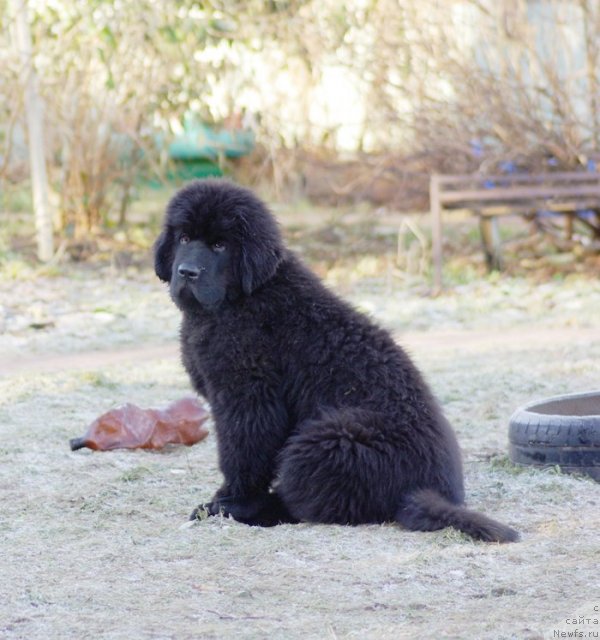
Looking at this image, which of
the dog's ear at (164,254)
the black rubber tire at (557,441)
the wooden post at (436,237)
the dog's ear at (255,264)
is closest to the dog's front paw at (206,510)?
the dog's ear at (255,264)

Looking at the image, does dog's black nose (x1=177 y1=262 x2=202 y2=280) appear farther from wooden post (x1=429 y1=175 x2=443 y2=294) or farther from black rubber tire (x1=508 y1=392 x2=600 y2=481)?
wooden post (x1=429 y1=175 x2=443 y2=294)

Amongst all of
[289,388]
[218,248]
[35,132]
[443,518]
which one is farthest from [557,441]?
[35,132]

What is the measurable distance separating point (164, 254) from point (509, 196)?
26.1 ft

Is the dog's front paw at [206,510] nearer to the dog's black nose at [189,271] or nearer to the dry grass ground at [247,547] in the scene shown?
the dry grass ground at [247,547]

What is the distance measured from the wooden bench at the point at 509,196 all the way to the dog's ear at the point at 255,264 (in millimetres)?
7182

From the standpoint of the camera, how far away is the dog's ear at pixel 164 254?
5145mm

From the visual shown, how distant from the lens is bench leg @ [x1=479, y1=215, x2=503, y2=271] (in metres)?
13.2

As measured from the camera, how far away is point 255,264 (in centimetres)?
490

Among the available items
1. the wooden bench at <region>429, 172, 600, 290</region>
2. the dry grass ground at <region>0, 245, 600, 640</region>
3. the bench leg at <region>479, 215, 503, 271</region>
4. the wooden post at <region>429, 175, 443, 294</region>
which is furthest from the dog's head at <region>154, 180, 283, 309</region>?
the bench leg at <region>479, 215, 503, 271</region>

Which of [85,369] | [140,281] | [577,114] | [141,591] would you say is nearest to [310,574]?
[141,591]

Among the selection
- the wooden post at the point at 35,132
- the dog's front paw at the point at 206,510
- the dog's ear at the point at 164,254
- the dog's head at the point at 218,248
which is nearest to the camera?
the dog's front paw at the point at 206,510

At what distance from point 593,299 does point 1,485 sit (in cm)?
750

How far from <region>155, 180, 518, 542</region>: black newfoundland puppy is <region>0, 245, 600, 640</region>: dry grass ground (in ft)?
0.58

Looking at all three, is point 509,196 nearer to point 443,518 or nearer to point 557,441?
point 557,441
